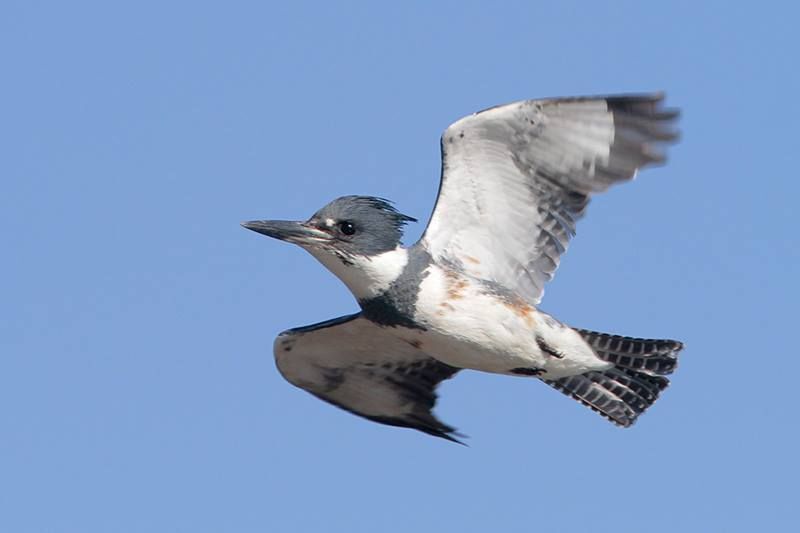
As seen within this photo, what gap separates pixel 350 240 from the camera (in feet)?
33.9

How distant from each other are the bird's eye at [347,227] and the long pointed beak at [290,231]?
0.11 m

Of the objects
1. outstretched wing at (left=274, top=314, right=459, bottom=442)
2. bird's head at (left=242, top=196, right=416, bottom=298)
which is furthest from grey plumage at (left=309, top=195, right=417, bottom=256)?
outstretched wing at (left=274, top=314, right=459, bottom=442)

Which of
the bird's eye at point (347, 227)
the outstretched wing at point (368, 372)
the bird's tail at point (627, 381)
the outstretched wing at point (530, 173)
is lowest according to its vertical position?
the outstretched wing at point (368, 372)

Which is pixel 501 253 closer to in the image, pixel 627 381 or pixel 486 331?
pixel 486 331

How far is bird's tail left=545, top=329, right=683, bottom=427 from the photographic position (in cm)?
1131

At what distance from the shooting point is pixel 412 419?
12148mm

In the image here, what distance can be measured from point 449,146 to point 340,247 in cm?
106

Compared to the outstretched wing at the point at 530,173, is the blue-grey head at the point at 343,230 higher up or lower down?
lower down

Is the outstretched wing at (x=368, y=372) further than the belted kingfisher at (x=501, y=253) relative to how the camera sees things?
Yes

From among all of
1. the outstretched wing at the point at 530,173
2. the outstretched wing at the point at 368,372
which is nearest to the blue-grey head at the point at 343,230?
the outstretched wing at the point at 530,173

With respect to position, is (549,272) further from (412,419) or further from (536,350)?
(412,419)

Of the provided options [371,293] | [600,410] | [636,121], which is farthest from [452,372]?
[636,121]

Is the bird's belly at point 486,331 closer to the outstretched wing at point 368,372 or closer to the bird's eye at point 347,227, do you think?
the bird's eye at point 347,227

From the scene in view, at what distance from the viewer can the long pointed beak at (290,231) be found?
10273 mm
